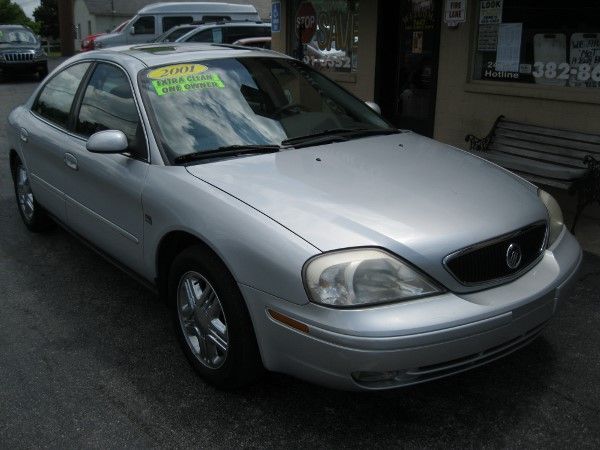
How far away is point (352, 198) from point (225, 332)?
83cm

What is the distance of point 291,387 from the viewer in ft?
10.3

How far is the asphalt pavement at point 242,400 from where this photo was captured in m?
2.74

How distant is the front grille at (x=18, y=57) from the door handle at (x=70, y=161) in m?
18.1

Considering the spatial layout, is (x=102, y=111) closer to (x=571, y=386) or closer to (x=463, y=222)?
(x=463, y=222)

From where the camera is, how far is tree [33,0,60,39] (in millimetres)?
56062

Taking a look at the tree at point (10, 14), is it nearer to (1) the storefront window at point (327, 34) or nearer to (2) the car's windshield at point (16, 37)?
(2) the car's windshield at point (16, 37)

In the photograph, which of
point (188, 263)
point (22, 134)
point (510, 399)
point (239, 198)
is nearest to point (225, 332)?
point (188, 263)

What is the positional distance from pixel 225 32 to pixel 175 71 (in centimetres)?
1332

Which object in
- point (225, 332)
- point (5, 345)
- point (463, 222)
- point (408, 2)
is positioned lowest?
point (5, 345)

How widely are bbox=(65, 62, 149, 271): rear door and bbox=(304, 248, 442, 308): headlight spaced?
130 cm

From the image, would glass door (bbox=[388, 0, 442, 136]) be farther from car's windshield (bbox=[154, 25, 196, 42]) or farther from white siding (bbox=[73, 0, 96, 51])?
white siding (bbox=[73, 0, 96, 51])

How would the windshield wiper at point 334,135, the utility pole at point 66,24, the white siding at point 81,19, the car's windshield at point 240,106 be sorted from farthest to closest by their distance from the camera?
the white siding at point 81,19 < the utility pole at point 66,24 < the windshield wiper at point 334,135 < the car's windshield at point 240,106

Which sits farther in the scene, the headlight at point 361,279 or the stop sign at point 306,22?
the stop sign at point 306,22

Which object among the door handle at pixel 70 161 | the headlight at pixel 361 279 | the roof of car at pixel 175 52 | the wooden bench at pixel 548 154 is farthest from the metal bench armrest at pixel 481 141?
the headlight at pixel 361 279
